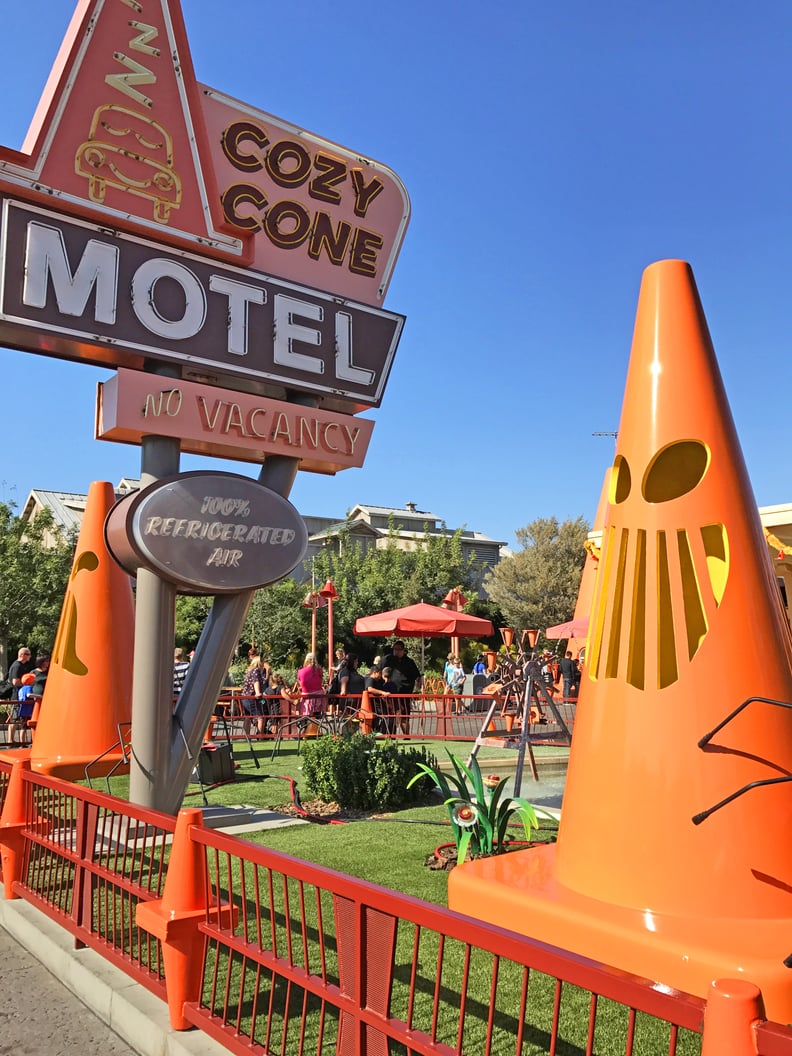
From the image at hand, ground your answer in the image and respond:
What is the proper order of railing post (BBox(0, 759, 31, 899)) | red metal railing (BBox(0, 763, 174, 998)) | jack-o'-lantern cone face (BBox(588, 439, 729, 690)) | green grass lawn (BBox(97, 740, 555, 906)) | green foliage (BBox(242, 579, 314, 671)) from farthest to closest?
green foliage (BBox(242, 579, 314, 671)) < green grass lawn (BBox(97, 740, 555, 906)) < railing post (BBox(0, 759, 31, 899)) < jack-o'-lantern cone face (BBox(588, 439, 729, 690)) < red metal railing (BBox(0, 763, 174, 998))

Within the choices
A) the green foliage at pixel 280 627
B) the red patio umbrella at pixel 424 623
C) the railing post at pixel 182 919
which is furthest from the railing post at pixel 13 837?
the green foliage at pixel 280 627

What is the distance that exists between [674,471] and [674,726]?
1.34m

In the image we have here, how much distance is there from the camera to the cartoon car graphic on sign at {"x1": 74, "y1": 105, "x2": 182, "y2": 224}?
6.16 meters

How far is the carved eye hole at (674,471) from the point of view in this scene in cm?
420

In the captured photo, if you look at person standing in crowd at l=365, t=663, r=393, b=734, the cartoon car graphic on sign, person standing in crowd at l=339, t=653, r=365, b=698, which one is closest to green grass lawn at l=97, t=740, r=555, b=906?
person standing in crowd at l=365, t=663, r=393, b=734

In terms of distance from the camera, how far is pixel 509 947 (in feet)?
6.61

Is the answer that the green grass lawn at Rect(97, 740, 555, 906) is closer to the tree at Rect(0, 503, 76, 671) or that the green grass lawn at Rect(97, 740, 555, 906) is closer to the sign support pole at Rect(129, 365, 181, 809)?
the sign support pole at Rect(129, 365, 181, 809)

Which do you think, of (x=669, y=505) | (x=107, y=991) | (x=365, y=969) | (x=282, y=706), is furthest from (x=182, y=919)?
(x=282, y=706)

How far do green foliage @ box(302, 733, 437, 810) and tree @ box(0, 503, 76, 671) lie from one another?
76.7 ft

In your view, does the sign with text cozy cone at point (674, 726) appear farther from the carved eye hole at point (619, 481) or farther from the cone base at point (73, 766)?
the cone base at point (73, 766)

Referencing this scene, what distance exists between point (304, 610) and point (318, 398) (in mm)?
28946

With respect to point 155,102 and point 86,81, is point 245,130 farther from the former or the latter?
point 86,81

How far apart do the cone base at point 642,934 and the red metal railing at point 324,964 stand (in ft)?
0.73

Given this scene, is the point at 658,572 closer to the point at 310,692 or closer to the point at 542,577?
the point at 310,692
